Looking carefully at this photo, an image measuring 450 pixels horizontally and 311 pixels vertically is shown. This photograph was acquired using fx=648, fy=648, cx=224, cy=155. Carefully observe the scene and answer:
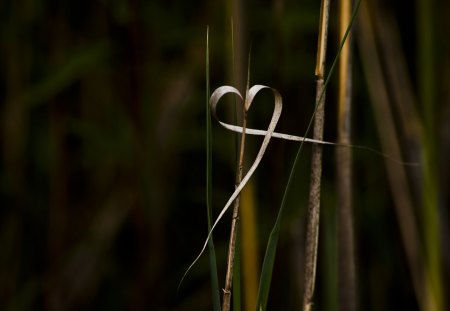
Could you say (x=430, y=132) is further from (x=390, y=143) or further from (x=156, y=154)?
(x=156, y=154)

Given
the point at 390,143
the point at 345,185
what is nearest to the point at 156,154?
the point at 390,143

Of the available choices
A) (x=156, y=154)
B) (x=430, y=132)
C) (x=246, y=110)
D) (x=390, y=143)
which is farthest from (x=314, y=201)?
(x=156, y=154)

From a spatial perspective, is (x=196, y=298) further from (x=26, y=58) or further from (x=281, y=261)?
(x=26, y=58)

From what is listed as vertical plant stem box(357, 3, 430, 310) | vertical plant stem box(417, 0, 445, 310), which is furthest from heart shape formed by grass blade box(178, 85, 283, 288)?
vertical plant stem box(357, 3, 430, 310)

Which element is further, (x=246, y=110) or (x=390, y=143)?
(x=390, y=143)

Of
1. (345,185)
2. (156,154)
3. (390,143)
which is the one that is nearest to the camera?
(345,185)

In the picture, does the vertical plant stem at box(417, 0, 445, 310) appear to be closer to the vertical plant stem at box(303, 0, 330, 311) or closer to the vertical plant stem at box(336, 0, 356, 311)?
the vertical plant stem at box(336, 0, 356, 311)

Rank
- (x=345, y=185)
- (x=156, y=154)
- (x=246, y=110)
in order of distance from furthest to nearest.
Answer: (x=156, y=154) < (x=345, y=185) < (x=246, y=110)
